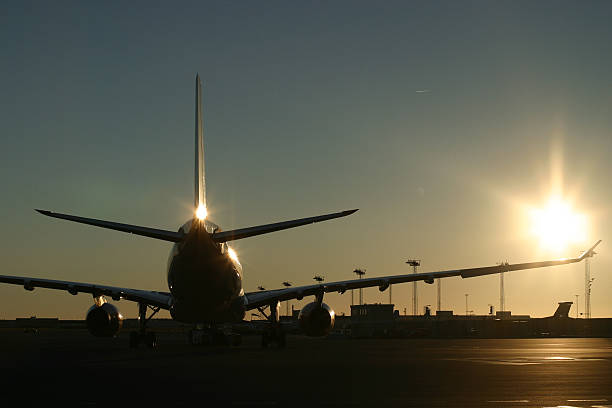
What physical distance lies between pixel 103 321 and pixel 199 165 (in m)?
9.97

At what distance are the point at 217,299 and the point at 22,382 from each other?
19155mm

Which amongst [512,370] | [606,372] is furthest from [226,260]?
[606,372]

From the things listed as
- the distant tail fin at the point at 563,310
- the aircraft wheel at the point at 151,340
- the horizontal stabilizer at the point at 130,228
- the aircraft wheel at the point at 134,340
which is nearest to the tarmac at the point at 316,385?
the horizontal stabilizer at the point at 130,228

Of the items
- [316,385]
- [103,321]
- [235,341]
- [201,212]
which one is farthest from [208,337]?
[316,385]

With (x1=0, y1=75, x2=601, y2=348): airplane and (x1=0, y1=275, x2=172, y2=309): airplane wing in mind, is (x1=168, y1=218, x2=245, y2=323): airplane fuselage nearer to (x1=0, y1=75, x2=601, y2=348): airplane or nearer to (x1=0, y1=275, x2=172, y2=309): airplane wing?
(x1=0, y1=75, x2=601, y2=348): airplane

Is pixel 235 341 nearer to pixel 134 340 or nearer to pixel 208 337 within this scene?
pixel 208 337

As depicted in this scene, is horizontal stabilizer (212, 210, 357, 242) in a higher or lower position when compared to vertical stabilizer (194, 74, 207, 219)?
lower

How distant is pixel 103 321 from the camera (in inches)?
1629

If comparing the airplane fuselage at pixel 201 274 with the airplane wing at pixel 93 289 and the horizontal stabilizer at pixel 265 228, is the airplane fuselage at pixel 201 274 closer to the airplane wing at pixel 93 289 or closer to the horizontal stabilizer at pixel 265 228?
the horizontal stabilizer at pixel 265 228

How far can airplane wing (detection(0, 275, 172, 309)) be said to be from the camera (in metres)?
41.5

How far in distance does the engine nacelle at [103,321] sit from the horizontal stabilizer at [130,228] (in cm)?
957

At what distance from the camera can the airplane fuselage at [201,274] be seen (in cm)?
3484

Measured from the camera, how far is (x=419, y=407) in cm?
1286

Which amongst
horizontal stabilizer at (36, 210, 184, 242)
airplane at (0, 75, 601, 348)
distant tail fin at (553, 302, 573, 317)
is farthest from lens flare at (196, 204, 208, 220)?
distant tail fin at (553, 302, 573, 317)
